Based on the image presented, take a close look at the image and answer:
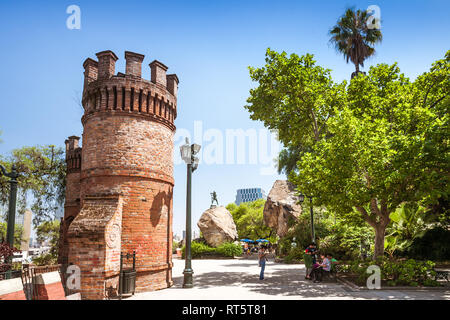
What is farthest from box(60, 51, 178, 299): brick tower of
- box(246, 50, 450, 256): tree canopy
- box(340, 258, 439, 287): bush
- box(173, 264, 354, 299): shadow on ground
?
box(340, 258, 439, 287): bush

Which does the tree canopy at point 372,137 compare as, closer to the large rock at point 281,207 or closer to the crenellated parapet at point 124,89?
the crenellated parapet at point 124,89

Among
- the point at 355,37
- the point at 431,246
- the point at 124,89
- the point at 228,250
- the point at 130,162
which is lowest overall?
the point at 228,250

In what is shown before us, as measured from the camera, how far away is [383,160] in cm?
1178

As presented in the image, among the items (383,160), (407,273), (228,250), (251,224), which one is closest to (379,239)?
(407,273)

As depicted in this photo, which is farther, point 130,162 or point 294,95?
point 294,95

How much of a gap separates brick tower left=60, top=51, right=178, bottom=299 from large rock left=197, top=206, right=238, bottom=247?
20.7 m

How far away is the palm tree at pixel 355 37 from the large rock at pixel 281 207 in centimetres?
1476

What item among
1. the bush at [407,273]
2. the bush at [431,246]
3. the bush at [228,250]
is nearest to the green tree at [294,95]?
the bush at [407,273]

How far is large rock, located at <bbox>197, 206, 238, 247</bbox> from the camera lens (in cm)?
3356

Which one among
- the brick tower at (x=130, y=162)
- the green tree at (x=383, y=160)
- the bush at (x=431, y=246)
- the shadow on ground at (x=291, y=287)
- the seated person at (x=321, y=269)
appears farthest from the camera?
the bush at (x=431, y=246)

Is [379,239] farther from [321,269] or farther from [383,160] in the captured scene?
[383,160]

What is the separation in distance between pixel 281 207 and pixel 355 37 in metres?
19.1

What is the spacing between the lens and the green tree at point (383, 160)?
11438 millimetres
